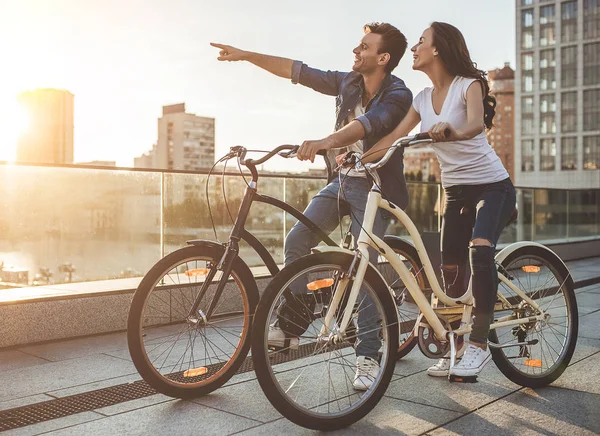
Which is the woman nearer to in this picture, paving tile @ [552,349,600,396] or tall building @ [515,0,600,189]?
paving tile @ [552,349,600,396]

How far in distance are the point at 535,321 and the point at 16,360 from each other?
3.32 m

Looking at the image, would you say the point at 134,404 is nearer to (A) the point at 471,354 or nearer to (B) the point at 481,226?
(A) the point at 471,354

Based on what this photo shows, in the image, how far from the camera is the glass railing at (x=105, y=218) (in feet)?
19.9

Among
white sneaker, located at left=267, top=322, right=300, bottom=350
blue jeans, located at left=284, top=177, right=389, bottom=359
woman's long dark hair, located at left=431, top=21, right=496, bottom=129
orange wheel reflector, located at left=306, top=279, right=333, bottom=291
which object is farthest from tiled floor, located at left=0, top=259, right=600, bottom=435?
woman's long dark hair, located at left=431, top=21, right=496, bottom=129

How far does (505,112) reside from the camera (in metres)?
180

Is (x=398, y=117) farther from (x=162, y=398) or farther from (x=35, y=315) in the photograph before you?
(x=35, y=315)

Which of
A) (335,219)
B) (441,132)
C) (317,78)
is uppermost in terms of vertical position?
(317,78)

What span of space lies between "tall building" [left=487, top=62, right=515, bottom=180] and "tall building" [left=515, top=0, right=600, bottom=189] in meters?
80.0

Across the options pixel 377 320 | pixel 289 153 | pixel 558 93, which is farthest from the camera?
pixel 558 93

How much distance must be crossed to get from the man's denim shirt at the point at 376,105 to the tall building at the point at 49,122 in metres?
150

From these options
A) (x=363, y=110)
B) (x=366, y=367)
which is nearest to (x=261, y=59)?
(x=363, y=110)

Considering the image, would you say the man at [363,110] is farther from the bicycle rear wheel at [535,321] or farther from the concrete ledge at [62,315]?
the concrete ledge at [62,315]

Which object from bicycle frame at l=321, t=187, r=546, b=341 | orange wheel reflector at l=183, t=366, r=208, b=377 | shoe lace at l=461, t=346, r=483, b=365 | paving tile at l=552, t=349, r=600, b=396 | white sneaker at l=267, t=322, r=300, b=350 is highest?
bicycle frame at l=321, t=187, r=546, b=341

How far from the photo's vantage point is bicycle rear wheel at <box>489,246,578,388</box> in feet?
13.7
